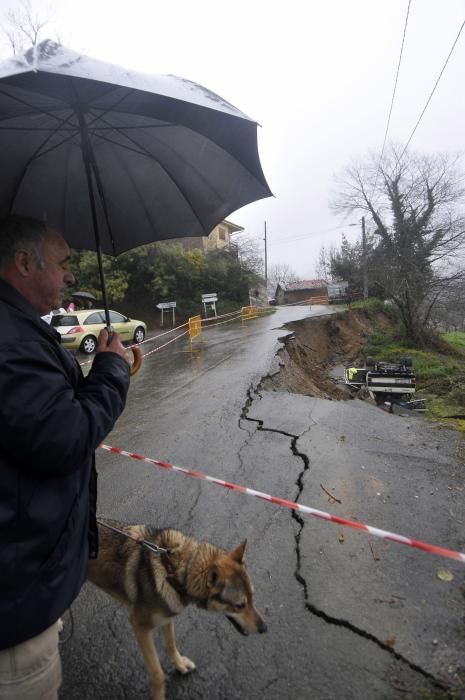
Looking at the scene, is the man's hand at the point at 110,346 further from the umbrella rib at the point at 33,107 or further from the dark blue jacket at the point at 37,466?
the umbrella rib at the point at 33,107

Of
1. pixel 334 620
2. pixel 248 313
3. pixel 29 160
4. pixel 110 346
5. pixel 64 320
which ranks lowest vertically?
pixel 334 620

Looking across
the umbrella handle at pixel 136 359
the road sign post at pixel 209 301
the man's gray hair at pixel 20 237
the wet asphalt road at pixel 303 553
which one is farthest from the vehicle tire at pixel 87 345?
the man's gray hair at pixel 20 237

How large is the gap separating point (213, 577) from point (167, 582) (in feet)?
0.80

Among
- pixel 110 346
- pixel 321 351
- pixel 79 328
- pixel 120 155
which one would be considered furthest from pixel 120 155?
pixel 321 351

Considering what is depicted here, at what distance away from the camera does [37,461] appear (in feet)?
3.63

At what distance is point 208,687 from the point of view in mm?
1993

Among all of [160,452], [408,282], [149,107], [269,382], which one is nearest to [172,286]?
[408,282]

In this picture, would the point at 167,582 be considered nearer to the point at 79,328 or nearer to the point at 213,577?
the point at 213,577

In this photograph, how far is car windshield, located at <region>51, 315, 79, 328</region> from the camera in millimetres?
13492

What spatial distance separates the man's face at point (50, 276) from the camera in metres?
1.36

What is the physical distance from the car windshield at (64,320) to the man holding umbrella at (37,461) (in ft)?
43.4

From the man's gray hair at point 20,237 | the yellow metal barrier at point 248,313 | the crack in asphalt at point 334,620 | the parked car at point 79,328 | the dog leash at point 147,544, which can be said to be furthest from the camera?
the yellow metal barrier at point 248,313

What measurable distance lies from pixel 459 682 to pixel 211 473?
2790 millimetres

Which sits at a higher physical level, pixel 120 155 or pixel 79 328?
pixel 120 155
